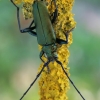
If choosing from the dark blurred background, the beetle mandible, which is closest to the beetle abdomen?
the beetle mandible

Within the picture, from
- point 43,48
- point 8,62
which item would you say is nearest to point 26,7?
point 43,48

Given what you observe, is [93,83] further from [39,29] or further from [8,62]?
[39,29]

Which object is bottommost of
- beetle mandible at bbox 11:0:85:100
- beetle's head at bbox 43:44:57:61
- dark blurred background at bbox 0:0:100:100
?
dark blurred background at bbox 0:0:100:100

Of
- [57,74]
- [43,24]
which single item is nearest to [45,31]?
[43,24]

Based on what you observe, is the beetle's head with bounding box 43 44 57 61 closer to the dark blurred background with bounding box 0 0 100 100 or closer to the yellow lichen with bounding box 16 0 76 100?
the yellow lichen with bounding box 16 0 76 100

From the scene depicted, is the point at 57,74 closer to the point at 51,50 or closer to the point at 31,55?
the point at 51,50

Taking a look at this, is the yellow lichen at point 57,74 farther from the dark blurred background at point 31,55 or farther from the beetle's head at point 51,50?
the dark blurred background at point 31,55
